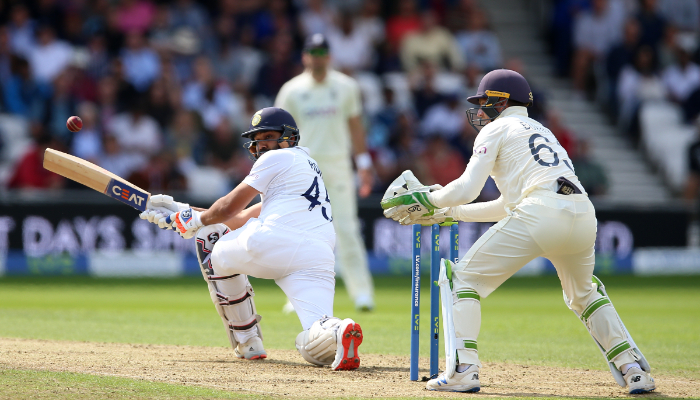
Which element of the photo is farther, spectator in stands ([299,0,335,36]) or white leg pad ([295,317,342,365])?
spectator in stands ([299,0,335,36])

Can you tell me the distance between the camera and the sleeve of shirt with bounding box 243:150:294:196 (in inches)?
210

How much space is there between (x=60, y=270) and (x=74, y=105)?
2830mm

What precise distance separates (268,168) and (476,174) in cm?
140

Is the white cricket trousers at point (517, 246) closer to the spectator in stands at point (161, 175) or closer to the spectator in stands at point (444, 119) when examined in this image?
the spectator in stands at point (161, 175)

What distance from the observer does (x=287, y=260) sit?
5312 millimetres

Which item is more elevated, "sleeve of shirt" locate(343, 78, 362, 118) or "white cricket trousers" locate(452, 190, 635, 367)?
"sleeve of shirt" locate(343, 78, 362, 118)

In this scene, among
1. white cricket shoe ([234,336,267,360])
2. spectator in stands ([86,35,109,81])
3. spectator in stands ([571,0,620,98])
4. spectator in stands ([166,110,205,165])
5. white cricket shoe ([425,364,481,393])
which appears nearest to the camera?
white cricket shoe ([425,364,481,393])

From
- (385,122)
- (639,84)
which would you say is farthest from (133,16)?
(639,84)

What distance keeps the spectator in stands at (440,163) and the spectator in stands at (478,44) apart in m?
2.94

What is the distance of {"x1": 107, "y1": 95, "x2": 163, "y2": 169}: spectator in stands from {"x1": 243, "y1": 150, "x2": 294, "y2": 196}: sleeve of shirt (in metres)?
7.94

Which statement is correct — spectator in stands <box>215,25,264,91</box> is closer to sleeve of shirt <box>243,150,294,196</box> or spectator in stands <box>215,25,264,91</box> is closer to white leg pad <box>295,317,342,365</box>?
sleeve of shirt <box>243,150,294,196</box>

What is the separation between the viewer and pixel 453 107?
14789 millimetres

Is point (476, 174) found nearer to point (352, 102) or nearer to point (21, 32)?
point (352, 102)

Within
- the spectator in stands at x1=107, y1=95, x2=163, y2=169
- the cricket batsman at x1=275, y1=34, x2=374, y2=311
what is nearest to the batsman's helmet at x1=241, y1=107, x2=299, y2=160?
the cricket batsman at x1=275, y1=34, x2=374, y2=311
